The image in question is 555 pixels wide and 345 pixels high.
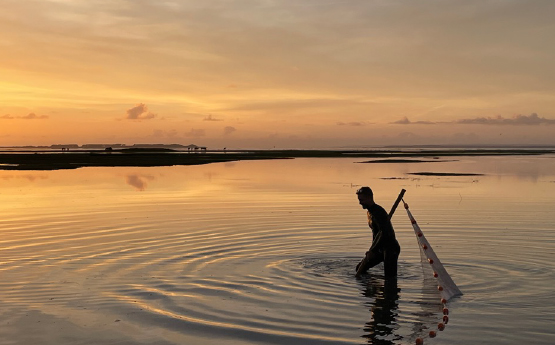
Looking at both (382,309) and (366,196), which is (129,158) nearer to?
(366,196)

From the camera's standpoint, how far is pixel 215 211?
26.4m

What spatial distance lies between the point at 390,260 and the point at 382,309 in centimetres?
235

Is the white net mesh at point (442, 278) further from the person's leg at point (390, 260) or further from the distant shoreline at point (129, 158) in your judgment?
the distant shoreline at point (129, 158)

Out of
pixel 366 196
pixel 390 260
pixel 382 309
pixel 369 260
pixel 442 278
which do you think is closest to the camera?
pixel 382 309

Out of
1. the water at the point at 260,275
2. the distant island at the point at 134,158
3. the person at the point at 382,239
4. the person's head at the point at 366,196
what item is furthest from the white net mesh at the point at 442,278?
the distant island at the point at 134,158

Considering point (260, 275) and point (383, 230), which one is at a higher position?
point (383, 230)

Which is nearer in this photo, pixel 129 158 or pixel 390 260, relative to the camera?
pixel 390 260

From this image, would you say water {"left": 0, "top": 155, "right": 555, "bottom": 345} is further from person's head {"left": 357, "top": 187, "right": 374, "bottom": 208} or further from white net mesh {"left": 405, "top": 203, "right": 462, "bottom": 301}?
person's head {"left": 357, "top": 187, "right": 374, "bottom": 208}

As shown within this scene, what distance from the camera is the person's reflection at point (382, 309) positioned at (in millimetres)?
9555

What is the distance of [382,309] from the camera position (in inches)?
439

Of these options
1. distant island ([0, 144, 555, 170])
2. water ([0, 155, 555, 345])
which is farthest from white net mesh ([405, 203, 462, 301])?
distant island ([0, 144, 555, 170])

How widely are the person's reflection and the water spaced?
1.5 inches

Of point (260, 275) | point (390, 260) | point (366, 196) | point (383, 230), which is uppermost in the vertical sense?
point (366, 196)

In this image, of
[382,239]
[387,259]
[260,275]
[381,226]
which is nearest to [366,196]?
[381,226]
